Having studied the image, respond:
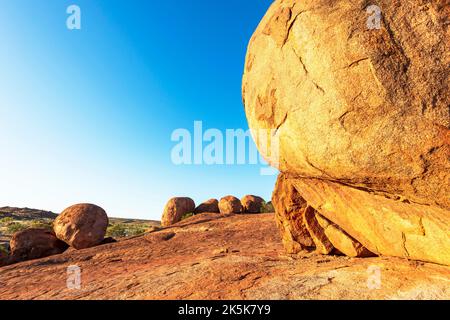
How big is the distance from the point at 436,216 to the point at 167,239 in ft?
46.9

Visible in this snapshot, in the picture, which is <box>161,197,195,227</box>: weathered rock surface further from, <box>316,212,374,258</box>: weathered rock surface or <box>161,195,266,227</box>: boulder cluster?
<box>316,212,374,258</box>: weathered rock surface

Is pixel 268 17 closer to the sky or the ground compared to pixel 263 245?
closer to the sky

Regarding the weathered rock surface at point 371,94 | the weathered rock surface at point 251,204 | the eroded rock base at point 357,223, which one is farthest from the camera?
the weathered rock surface at point 251,204

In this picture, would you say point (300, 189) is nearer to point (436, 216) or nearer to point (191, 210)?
point (436, 216)

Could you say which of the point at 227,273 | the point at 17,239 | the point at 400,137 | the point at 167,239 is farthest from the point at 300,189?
the point at 17,239

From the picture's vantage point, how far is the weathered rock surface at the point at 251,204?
29.0 m

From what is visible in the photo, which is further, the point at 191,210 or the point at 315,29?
the point at 191,210

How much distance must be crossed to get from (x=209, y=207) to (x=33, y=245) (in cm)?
1520

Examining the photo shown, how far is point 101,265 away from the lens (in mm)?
11289

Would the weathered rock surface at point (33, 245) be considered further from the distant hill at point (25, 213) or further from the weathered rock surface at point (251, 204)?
the distant hill at point (25, 213)

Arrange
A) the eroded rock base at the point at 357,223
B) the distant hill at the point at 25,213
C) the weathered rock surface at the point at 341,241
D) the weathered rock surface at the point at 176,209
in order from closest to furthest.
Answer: the eroded rock base at the point at 357,223, the weathered rock surface at the point at 341,241, the weathered rock surface at the point at 176,209, the distant hill at the point at 25,213

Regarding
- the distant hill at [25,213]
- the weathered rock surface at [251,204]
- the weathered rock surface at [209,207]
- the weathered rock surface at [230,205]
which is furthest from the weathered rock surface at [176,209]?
the distant hill at [25,213]

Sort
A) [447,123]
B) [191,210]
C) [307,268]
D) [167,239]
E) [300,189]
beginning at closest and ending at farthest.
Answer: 1. [447,123]
2. [307,268]
3. [300,189]
4. [167,239]
5. [191,210]

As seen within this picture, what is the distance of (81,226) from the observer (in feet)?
58.7
